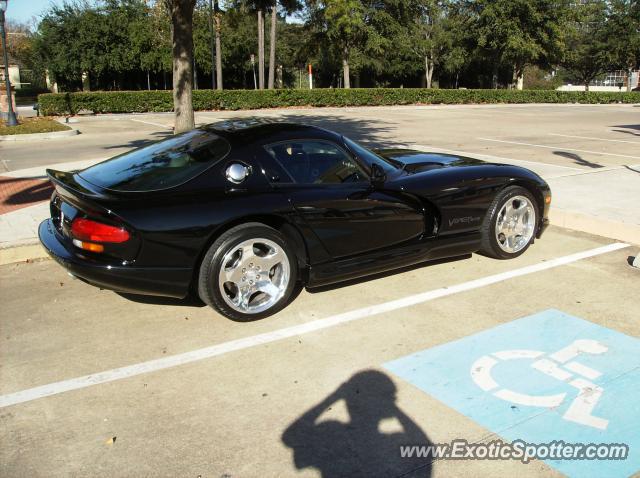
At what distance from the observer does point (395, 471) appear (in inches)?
101

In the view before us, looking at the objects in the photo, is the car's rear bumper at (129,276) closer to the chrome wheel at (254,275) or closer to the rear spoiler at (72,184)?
the chrome wheel at (254,275)

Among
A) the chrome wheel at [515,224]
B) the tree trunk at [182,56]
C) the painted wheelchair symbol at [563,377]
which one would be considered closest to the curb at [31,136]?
the tree trunk at [182,56]

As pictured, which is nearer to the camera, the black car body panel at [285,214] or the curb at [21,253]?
the black car body panel at [285,214]

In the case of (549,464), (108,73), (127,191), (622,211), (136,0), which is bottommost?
(549,464)

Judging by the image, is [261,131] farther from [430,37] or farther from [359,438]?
[430,37]

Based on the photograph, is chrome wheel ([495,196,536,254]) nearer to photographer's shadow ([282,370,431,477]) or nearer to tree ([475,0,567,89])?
photographer's shadow ([282,370,431,477])

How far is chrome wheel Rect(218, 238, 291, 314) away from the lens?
154 inches

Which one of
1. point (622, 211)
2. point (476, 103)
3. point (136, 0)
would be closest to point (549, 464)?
point (622, 211)

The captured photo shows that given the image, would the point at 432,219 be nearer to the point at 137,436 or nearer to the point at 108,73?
the point at 137,436

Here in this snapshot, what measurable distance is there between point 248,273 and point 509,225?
2700 mm

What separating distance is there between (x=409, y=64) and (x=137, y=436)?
56.2 meters

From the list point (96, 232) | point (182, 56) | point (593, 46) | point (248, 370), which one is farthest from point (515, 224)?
point (593, 46)

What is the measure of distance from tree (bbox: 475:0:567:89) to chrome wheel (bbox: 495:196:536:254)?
41456 mm

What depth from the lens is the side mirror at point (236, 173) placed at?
3.97 metres
